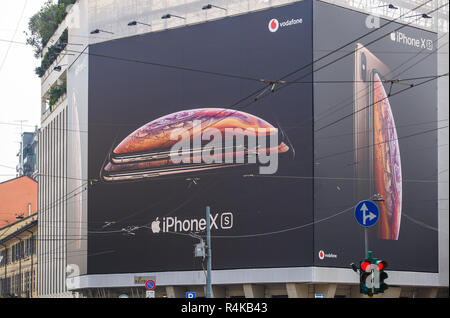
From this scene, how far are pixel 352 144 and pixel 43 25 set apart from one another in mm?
32663

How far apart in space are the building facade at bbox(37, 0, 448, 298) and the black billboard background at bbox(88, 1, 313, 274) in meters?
0.35

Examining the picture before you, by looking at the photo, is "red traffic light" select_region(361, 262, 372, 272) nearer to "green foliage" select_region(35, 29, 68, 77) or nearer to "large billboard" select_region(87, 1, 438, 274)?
"large billboard" select_region(87, 1, 438, 274)

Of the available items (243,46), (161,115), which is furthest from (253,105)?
(161,115)

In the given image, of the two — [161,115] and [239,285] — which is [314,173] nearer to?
[239,285]

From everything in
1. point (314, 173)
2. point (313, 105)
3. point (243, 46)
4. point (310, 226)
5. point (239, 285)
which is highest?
point (243, 46)

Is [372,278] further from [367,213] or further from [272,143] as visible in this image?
[272,143]

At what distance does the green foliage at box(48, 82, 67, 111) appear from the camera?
63228 mm

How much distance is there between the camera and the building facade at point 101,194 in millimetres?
44469

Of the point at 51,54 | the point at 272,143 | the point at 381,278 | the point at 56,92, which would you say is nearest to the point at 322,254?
the point at 272,143

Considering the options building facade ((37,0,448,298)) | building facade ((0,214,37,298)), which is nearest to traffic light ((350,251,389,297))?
building facade ((37,0,448,298))

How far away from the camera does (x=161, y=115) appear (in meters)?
49.4

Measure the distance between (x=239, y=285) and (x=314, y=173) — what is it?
8116 millimetres

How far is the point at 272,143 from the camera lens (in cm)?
4538
